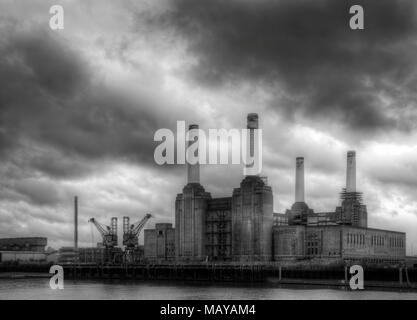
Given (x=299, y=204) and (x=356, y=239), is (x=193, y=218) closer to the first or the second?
(x=299, y=204)

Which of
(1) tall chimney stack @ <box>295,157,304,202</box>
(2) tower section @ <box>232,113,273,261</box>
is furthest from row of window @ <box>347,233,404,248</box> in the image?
(2) tower section @ <box>232,113,273,261</box>

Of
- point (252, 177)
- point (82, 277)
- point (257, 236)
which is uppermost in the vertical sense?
point (252, 177)

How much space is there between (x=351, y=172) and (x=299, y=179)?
9365 millimetres

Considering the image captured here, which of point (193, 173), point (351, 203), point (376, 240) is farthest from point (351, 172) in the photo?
point (193, 173)

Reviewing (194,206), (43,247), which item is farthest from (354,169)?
(43,247)

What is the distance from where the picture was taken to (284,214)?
12062 centimetres

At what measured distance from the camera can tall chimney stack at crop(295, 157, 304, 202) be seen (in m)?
114

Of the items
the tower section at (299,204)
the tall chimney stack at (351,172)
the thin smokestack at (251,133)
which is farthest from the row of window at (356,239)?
the thin smokestack at (251,133)

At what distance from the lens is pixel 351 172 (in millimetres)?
116438

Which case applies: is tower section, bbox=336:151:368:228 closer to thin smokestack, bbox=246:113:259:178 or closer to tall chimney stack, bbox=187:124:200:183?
thin smokestack, bbox=246:113:259:178

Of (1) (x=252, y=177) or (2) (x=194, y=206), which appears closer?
(1) (x=252, y=177)

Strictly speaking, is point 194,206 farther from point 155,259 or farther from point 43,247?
point 43,247
